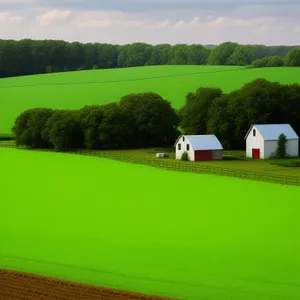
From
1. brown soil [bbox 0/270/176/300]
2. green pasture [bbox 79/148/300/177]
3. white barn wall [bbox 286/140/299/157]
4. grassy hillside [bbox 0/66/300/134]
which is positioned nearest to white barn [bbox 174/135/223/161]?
green pasture [bbox 79/148/300/177]

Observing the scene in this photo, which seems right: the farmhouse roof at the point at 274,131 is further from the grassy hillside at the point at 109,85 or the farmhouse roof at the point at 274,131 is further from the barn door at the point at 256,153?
the grassy hillside at the point at 109,85

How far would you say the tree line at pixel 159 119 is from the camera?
6869cm

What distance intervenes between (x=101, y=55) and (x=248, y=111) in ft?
383

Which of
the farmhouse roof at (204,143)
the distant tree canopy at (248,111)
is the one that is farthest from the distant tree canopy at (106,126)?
the farmhouse roof at (204,143)

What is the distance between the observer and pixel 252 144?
63125mm

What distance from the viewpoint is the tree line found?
6869 centimetres

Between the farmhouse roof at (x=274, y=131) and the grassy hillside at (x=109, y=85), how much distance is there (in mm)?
38977

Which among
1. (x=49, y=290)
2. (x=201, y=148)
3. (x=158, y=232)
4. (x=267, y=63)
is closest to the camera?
(x=49, y=290)

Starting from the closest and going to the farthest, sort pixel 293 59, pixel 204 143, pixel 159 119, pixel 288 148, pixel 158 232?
pixel 158 232 → pixel 204 143 → pixel 288 148 → pixel 159 119 → pixel 293 59

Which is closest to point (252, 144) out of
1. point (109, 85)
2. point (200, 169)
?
point (200, 169)

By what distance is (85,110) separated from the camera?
75.4 m

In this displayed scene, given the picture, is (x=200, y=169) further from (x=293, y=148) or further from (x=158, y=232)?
(x=158, y=232)

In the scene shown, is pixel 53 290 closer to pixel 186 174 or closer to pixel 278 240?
pixel 278 240

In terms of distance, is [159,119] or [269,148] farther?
[159,119]
